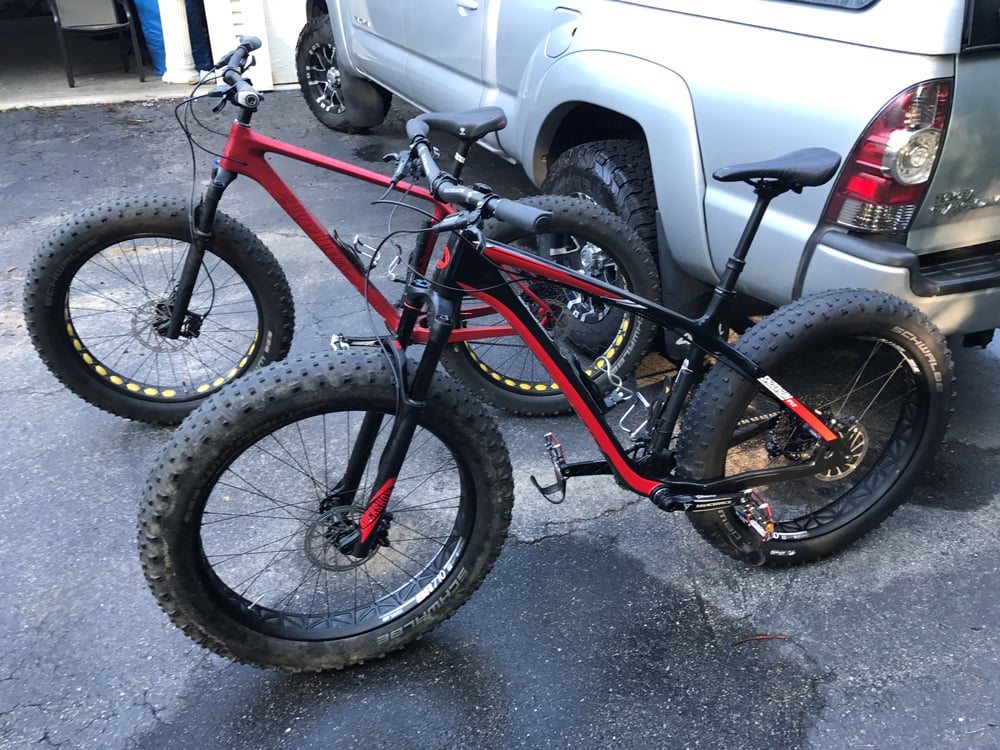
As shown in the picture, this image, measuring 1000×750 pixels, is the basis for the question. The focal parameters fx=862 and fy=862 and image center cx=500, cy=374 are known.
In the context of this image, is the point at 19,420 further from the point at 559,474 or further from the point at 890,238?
the point at 890,238

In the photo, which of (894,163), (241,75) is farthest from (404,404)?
(241,75)

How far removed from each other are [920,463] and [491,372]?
5.50 feet

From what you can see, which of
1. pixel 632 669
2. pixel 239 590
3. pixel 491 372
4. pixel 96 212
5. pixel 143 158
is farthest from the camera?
pixel 143 158

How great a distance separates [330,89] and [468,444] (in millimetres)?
5665

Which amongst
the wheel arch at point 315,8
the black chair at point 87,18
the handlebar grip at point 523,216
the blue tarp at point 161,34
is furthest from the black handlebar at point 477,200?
the black chair at point 87,18

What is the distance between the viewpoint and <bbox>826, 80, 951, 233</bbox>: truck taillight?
255 centimetres

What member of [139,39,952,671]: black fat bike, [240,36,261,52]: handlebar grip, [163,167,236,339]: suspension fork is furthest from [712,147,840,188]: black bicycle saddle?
[240,36,261,52]: handlebar grip

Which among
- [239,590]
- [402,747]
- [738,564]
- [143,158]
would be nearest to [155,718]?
[239,590]

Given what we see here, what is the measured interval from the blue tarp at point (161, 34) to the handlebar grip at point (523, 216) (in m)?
7.31

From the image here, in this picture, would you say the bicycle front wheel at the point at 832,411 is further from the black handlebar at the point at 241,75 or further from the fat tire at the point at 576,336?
the black handlebar at the point at 241,75

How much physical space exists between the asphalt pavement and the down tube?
1.52ft

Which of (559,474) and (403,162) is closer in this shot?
(403,162)

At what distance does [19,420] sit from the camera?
3.71m

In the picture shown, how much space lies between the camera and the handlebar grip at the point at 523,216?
1.91 meters
